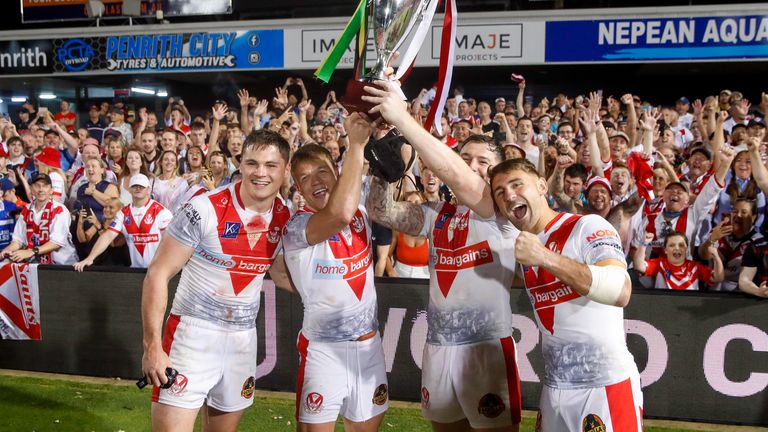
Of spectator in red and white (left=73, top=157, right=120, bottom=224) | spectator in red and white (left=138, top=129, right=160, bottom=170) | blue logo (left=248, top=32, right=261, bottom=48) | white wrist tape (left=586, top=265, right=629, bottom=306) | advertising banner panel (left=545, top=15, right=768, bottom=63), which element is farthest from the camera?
blue logo (left=248, top=32, right=261, bottom=48)

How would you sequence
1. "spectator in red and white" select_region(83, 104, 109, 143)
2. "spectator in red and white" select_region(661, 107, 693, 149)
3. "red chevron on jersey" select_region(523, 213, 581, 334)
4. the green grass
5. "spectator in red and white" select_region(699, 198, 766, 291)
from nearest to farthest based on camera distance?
"red chevron on jersey" select_region(523, 213, 581, 334), the green grass, "spectator in red and white" select_region(699, 198, 766, 291), "spectator in red and white" select_region(661, 107, 693, 149), "spectator in red and white" select_region(83, 104, 109, 143)

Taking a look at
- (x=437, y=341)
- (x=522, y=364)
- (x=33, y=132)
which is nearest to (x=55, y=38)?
(x=33, y=132)

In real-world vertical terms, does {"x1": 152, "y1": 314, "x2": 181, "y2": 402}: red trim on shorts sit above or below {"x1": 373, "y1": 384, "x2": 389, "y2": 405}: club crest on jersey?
above

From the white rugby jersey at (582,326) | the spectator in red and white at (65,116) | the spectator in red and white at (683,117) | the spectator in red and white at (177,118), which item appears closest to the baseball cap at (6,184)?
the spectator in red and white at (177,118)

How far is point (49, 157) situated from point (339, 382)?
28.2ft

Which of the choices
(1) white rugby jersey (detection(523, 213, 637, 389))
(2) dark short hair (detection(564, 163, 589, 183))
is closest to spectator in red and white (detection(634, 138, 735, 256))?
(2) dark short hair (detection(564, 163, 589, 183))

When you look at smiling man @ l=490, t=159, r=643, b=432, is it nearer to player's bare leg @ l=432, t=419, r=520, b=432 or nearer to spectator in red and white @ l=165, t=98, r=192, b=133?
player's bare leg @ l=432, t=419, r=520, b=432

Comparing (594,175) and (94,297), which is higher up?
(594,175)

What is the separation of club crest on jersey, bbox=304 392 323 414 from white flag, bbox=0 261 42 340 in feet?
14.5

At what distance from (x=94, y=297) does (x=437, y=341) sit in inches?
169

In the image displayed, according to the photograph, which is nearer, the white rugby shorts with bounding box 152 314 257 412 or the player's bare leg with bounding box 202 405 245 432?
the white rugby shorts with bounding box 152 314 257 412

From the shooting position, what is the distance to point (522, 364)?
589cm

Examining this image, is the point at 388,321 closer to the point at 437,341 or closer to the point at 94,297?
the point at 437,341

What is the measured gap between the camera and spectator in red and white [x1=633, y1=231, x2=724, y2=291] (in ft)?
20.0
